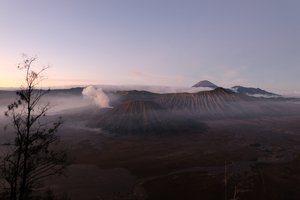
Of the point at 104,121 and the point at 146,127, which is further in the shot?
the point at 104,121

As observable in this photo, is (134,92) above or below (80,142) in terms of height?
above

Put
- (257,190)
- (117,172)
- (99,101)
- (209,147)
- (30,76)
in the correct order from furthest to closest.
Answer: (99,101) < (209,147) < (117,172) < (257,190) < (30,76)

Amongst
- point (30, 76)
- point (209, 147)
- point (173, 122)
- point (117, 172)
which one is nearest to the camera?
point (30, 76)

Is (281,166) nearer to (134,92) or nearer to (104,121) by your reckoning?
(104,121)

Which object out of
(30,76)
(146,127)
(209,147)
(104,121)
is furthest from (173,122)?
(30,76)

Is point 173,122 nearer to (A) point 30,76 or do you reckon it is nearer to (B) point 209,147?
→ (B) point 209,147

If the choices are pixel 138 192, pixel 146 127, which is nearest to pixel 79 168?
pixel 138 192
